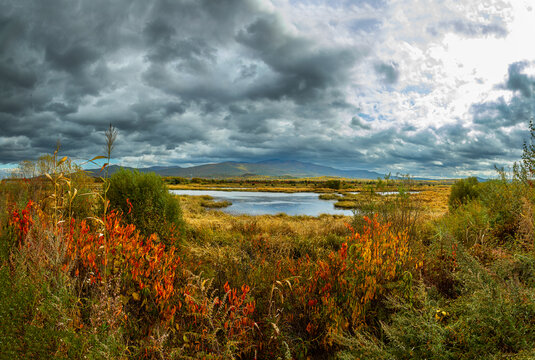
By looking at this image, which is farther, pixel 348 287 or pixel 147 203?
pixel 147 203

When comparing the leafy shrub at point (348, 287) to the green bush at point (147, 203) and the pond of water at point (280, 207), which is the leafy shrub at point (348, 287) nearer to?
the green bush at point (147, 203)

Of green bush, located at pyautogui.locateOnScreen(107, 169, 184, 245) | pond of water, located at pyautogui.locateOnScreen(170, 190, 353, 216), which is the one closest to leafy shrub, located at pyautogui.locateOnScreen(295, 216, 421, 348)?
green bush, located at pyautogui.locateOnScreen(107, 169, 184, 245)

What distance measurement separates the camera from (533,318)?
2398 millimetres

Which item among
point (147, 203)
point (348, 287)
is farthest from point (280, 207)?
point (348, 287)

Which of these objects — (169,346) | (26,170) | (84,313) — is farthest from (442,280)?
(26,170)

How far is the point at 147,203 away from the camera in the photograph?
22.8 ft

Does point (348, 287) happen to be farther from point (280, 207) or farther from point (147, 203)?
point (280, 207)

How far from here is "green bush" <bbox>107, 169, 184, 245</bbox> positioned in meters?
6.77

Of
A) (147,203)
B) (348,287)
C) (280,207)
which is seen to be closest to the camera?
(348,287)

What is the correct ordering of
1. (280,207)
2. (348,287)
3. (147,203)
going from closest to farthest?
(348,287), (147,203), (280,207)

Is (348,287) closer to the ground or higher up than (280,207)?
higher up

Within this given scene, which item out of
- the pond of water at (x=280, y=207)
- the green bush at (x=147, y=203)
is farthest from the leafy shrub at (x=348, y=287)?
the pond of water at (x=280, y=207)

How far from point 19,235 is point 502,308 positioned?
612cm

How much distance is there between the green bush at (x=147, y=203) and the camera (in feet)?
22.2
